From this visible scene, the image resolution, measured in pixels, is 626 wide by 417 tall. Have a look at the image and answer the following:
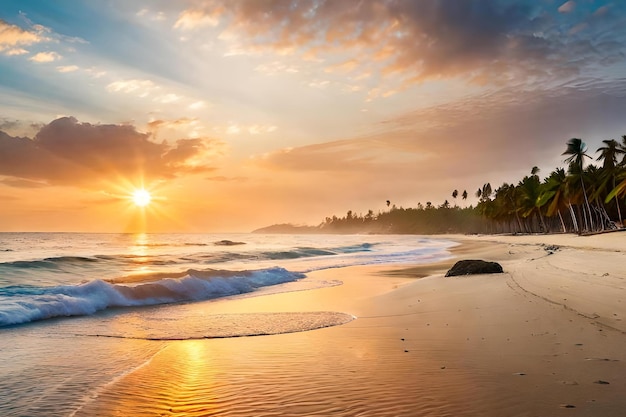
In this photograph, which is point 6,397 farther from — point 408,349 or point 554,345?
point 554,345

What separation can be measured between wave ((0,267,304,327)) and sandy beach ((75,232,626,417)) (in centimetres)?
557

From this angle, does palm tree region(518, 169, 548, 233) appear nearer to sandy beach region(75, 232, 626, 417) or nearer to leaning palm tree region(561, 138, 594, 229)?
leaning palm tree region(561, 138, 594, 229)

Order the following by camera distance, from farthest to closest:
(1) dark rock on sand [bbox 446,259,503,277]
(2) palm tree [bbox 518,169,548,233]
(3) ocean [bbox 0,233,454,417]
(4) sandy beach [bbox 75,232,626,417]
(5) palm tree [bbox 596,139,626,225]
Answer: (2) palm tree [bbox 518,169,548,233] → (5) palm tree [bbox 596,139,626,225] → (1) dark rock on sand [bbox 446,259,503,277] → (3) ocean [bbox 0,233,454,417] → (4) sandy beach [bbox 75,232,626,417]

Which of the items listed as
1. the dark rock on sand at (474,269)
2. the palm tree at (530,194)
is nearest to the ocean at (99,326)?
→ the dark rock on sand at (474,269)

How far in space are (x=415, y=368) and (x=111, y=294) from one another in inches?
453

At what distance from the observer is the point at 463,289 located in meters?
14.1

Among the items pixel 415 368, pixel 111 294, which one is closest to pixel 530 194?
pixel 111 294

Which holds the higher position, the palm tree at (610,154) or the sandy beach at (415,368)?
the palm tree at (610,154)

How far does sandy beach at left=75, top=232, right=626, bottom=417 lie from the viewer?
448 centimetres

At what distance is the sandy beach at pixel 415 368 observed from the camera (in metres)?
4.48

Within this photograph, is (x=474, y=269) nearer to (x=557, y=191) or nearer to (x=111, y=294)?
(x=111, y=294)

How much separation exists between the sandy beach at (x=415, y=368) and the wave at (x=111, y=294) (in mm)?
5571

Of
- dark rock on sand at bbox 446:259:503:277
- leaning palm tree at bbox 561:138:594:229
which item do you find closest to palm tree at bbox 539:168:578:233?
leaning palm tree at bbox 561:138:594:229

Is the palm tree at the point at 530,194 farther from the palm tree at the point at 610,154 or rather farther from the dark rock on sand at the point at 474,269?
the dark rock on sand at the point at 474,269
